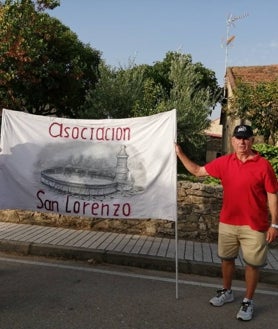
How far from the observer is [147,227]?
7.42 meters

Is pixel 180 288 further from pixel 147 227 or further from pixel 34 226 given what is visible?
pixel 34 226

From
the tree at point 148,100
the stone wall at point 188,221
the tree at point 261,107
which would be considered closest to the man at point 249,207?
the stone wall at point 188,221

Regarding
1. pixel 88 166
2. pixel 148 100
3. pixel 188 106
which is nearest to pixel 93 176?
pixel 88 166

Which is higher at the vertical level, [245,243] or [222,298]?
[245,243]

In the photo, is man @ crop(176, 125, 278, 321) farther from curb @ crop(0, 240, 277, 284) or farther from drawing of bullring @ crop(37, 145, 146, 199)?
drawing of bullring @ crop(37, 145, 146, 199)

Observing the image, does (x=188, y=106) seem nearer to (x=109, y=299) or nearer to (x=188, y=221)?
(x=188, y=221)

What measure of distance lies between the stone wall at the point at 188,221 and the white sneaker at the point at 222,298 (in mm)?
2517

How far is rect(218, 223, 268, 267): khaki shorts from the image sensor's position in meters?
4.38

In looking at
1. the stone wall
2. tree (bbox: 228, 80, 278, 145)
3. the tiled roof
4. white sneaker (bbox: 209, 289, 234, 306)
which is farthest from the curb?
the tiled roof

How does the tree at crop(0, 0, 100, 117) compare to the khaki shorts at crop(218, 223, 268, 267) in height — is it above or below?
above

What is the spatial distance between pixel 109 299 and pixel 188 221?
9.54 ft

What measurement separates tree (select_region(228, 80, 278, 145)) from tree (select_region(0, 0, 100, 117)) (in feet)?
22.1

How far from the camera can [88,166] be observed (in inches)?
248

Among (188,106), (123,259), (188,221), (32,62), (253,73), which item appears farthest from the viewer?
(253,73)
